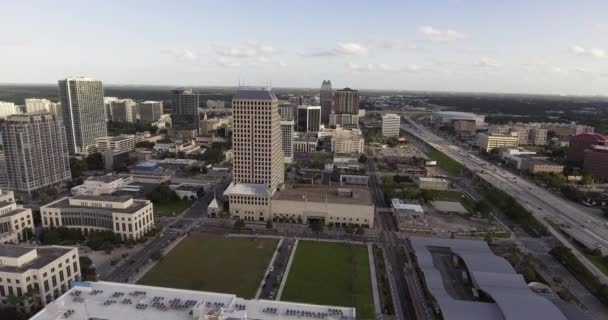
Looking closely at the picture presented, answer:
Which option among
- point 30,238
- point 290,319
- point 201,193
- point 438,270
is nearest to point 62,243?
point 30,238

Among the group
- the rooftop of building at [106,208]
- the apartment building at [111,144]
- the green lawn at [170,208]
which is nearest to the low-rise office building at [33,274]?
the rooftop of building at [106,208]

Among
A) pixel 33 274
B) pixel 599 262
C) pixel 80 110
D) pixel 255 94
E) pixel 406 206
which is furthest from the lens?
pixel 80 110

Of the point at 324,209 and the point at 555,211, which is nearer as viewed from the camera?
the point at 324,209

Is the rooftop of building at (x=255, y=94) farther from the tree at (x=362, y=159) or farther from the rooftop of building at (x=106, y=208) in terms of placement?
the tree at (x=362, y=159)

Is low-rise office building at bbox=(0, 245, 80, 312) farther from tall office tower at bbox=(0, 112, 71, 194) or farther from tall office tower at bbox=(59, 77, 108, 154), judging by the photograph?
tall office tower at bbox=(59, 77, 108, 154)

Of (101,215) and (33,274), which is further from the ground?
(33,274)

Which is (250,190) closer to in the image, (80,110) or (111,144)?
(111,144)

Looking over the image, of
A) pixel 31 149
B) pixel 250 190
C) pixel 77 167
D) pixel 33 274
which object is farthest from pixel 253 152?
pixel 77 167
